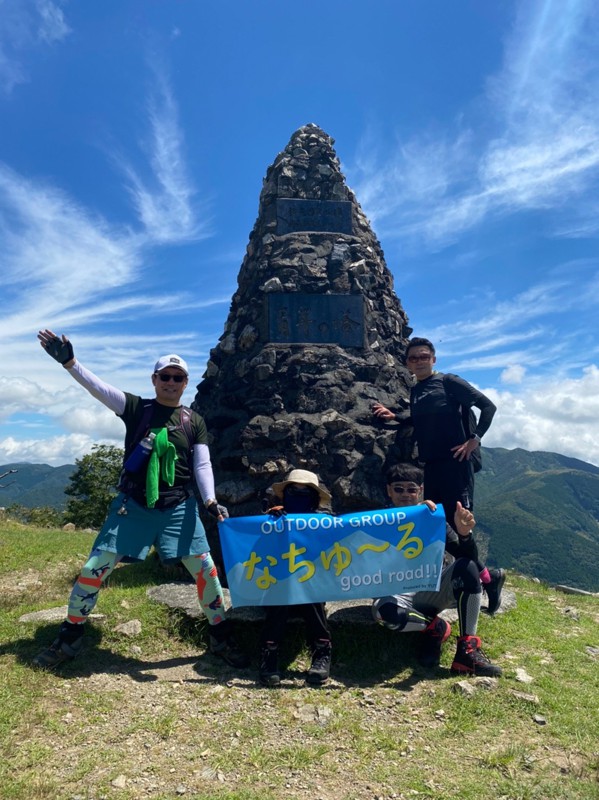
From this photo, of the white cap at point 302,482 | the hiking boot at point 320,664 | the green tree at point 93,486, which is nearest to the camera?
the hiking boot at point 320,664

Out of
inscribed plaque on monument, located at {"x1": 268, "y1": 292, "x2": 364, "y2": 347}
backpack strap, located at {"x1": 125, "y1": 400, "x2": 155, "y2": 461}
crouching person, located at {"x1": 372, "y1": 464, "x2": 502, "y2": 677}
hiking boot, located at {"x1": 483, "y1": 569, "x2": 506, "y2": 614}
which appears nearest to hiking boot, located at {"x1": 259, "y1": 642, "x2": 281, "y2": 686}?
crouching person, located at {"x1": 372, "y1": 464, "x2": 502, "y2": 677}

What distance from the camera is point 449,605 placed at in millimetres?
5664

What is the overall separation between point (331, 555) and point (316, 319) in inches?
197

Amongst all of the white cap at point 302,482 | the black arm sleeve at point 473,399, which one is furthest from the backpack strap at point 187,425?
the black arm sleeve at point 473,399

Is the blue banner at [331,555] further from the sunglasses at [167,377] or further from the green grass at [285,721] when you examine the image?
the sunglasses at [167,377]

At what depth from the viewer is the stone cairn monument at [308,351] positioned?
805 centimetres

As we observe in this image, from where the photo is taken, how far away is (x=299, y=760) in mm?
3697

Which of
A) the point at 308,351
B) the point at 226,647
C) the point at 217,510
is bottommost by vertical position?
the point at 226,647

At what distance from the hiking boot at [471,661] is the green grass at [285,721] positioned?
0.58 ft

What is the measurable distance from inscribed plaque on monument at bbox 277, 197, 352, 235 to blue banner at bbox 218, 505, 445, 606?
6682 millimetres

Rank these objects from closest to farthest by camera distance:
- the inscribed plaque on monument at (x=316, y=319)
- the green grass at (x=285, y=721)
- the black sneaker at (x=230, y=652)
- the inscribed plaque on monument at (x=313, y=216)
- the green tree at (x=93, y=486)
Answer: the green grass at (x=285, y=721), the black sneaker at (x=230, y=652), the inscribed plaque on monument at (x=316, y=319), the inscribed plaque on monument at (x=313, y=216), the green tree at (x=93, y=486)

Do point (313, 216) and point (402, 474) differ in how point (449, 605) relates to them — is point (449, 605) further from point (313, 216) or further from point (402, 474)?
point (313, 216)

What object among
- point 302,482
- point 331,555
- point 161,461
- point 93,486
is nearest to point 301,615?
point 331,555

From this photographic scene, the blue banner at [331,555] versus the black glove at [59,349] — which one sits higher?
the black glove at [59,349]
